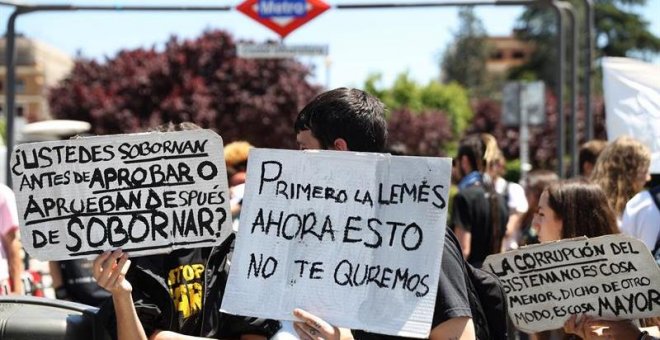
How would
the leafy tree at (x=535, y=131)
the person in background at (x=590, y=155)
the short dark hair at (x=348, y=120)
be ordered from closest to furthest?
the short dark hair at (x=348, y=120) → the person in background at (x=590, y=155) → the leafy tree at (x=535, y=131)

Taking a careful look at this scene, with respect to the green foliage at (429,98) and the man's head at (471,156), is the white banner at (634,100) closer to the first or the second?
the man's head at (471,156)

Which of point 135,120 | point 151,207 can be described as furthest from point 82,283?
point 135,120

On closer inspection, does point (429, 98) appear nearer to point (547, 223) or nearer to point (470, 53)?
point (470, 53)

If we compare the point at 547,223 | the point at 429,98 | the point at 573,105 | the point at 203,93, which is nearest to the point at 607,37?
the point at 429,98

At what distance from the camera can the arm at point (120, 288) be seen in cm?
319

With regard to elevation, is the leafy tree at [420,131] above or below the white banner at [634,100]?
below

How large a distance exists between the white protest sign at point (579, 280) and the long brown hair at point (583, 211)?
669 millimetres

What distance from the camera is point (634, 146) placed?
5652mm

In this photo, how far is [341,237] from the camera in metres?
3.07

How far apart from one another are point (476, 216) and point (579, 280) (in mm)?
3659

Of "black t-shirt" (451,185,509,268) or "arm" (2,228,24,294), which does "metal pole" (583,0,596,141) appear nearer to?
"black t-shirt" (451,185,509,268)

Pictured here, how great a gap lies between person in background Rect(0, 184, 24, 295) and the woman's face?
8.81ft

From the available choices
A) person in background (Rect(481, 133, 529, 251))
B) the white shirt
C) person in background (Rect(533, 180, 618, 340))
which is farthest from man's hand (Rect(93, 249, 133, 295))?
person in background (Rect(481, 133, 529, 251))

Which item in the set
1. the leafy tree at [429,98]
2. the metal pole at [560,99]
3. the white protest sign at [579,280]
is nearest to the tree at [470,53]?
the leafy tree at [429,98]
